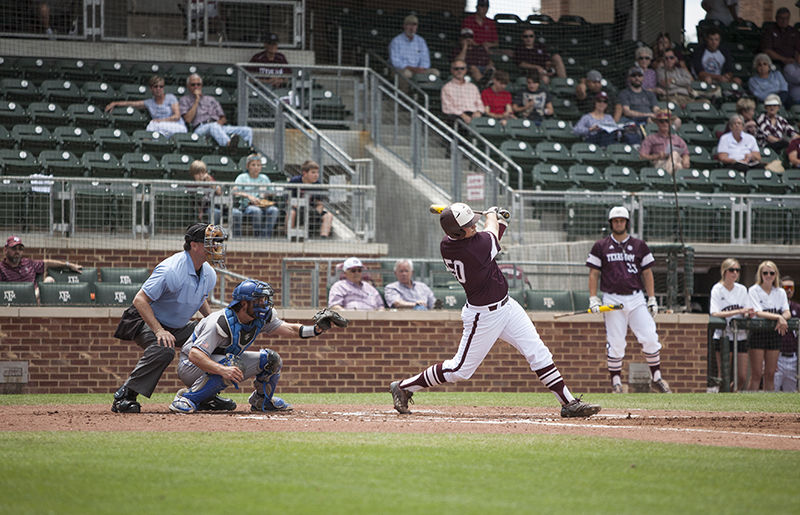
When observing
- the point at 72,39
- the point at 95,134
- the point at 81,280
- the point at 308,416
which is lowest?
the point at 308,416

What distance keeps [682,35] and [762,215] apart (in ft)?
32.0

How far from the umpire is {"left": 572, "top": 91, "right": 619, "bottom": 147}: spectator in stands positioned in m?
11.6

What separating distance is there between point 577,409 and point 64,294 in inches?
272

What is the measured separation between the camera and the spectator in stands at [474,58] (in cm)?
2011

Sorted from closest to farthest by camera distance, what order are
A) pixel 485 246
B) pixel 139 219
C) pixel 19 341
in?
pixel 485 246
pixel 19 341
pixel 139 219

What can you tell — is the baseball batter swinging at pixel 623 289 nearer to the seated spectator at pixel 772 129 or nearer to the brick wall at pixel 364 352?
the brick wall at pixel 364 352

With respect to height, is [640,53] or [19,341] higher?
[640,53]

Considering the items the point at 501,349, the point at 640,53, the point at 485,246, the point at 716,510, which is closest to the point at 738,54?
the point at 640,53

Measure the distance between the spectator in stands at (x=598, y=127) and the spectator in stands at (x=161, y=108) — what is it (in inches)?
284

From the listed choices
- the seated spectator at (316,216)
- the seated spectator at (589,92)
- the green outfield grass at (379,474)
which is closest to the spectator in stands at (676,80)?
the seated spectator at (589,92)

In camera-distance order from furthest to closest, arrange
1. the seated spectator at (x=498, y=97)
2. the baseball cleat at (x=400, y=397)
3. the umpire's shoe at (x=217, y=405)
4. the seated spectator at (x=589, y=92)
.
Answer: the seated spectator at (x=589, y=92), the seated spectator at (x=498, y=97), the umpire's shoe at (x=217, y=405), the baseball cleat at (x=400, y=397)

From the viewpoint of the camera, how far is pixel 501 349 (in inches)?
520

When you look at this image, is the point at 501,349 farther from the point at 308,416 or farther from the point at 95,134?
the point at 95,134

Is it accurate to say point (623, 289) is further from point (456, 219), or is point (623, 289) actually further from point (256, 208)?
point (256, 208)
